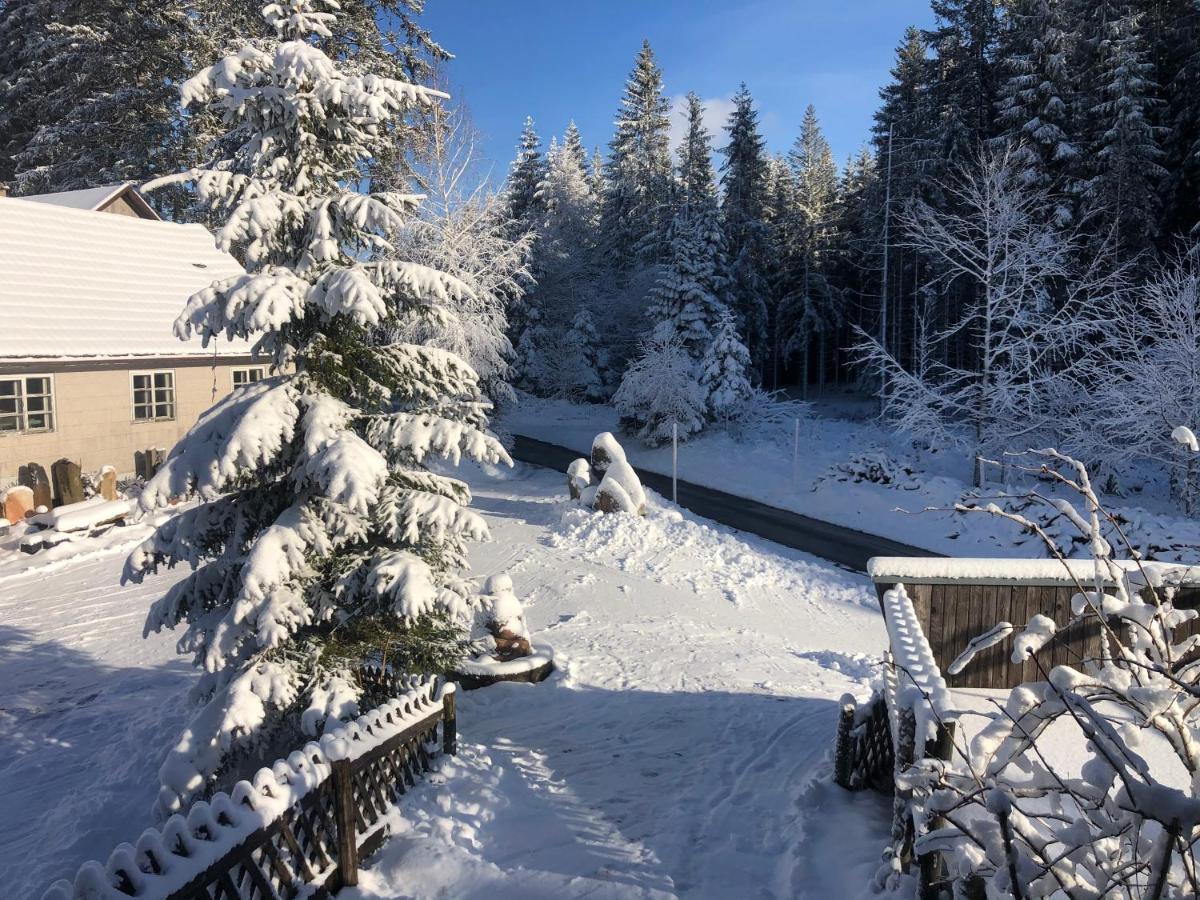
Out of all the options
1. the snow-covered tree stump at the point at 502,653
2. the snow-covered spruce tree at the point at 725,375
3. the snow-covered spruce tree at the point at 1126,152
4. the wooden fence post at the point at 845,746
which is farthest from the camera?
the snow-covered spruce tree at the point at 725,375

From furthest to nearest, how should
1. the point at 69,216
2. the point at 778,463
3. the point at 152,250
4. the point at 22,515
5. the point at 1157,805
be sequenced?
the point at 778,463 < the point at 152,250 < the point at 69,216 < the point at 22,515 < the point at 1157,805

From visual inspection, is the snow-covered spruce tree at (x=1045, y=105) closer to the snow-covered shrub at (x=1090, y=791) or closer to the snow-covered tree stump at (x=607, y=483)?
the snow-covered tree stump at (x=607, y=483)

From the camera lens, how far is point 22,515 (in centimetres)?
1575

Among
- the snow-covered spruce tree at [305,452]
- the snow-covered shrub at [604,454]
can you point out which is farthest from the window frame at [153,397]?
the snow-covered spruce tree at [305,452]

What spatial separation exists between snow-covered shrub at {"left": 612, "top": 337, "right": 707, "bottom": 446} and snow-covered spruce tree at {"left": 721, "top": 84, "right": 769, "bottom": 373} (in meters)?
10.1

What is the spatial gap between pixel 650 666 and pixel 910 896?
249 inches

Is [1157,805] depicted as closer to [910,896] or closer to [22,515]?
[910,896]

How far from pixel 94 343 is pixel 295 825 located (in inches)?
679

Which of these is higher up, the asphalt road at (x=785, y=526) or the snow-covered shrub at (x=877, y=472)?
the snow-covered shrub at (x=877, y=472)

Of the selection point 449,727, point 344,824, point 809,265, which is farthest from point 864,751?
point 809,265

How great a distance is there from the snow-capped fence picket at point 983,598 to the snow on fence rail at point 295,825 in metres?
4.71

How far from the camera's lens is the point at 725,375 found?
29.7 m

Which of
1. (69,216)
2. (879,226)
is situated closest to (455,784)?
(69,216)

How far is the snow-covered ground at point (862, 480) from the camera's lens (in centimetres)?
1736
